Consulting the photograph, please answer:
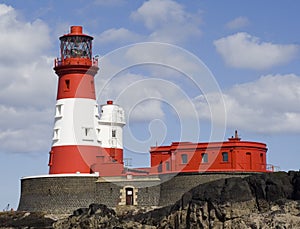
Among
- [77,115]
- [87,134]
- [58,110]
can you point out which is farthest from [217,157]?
[58,110]

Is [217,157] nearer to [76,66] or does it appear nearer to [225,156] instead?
[225,156]

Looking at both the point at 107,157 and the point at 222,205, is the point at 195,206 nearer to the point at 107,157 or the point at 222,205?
the point at 222,205

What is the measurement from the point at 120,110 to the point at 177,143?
8.61 m

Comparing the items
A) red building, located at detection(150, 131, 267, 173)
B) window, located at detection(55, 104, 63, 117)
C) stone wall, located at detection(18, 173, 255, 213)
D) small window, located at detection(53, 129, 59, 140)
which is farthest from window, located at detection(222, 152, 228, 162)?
window, located at detection(55, 104, 63, 117)

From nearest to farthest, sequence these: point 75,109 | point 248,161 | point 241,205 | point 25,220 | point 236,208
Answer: point 236,208 → point 241,205 → point 25,220 → point 248,161 → point 75,109

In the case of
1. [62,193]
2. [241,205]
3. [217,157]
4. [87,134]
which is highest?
[87,134]

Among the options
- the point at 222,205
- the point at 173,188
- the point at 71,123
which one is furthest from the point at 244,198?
the point at 71,123

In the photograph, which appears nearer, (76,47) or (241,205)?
(241,205)

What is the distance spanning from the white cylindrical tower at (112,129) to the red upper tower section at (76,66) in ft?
10.5

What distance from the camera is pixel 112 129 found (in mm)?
51000

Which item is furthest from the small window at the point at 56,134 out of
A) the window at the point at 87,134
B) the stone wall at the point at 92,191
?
the stone wall at the point at 92,191

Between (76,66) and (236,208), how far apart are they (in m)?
20.2

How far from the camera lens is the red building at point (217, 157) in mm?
43562

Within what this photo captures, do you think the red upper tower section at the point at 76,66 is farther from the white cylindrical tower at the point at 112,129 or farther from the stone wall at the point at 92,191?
the stone wall at the point at 92,191
